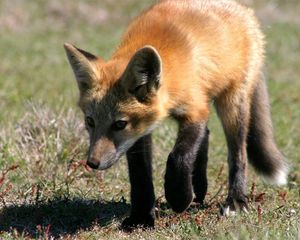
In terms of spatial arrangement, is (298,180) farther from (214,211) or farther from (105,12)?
(105,12)

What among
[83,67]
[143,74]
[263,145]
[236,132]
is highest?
[143,74]

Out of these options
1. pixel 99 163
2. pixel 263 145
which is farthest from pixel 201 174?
pixel 99 163

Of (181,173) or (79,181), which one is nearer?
(181,173)

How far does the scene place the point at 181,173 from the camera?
19.1 ft

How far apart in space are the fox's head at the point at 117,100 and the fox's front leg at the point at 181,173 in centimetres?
31

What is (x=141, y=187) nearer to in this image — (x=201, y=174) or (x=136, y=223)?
(x=136, y=223)

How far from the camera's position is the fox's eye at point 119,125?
5.59 m

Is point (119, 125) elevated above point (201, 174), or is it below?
above

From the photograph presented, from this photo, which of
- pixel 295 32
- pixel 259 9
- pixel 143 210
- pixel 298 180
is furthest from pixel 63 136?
pixel 259 9

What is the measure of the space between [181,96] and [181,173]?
2.19 ft

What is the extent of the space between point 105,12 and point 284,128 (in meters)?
13.4

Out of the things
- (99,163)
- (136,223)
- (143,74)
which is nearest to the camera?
(99,163)

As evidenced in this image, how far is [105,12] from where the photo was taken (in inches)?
908

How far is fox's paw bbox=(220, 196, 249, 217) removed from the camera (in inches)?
258
